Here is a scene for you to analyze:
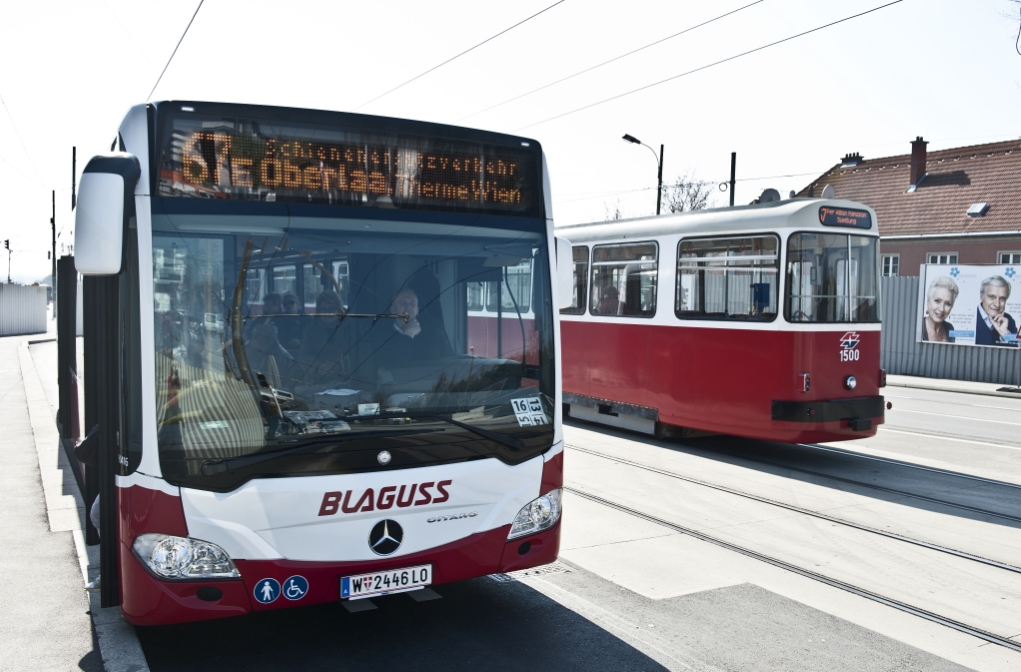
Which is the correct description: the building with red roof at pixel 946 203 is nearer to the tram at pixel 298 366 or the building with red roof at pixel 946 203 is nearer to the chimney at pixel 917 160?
the chimney at pixel 917 160

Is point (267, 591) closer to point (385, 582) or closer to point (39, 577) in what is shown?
point (385, 582)

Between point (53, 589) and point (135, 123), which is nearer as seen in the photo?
point (135, 123)

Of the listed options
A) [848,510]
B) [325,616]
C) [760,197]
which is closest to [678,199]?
[760,197]

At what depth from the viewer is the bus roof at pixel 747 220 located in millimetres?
10062

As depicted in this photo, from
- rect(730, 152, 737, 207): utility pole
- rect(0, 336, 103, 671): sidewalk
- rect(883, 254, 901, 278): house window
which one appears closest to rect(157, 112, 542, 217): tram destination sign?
rect(0, 336, 103, 671): sidewalk

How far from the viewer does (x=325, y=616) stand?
5.23 meters

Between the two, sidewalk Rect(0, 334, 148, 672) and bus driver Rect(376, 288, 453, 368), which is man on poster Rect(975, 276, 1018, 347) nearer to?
sidewalk Rect(0, 334, 148, 672)

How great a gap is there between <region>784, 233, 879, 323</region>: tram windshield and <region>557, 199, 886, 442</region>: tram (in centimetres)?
1

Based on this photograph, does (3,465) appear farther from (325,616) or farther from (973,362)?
(973,362)

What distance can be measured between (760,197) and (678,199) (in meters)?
39.7

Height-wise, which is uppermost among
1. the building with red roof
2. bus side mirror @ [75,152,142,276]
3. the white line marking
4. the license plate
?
the building with red roof

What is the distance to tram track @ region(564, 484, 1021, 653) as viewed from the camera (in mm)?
5160

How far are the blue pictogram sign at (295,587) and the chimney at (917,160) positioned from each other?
39304mm

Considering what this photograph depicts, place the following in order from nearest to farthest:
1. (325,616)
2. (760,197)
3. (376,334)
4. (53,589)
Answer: (376,334)
(325,616)
(53,589)
(760,197)
